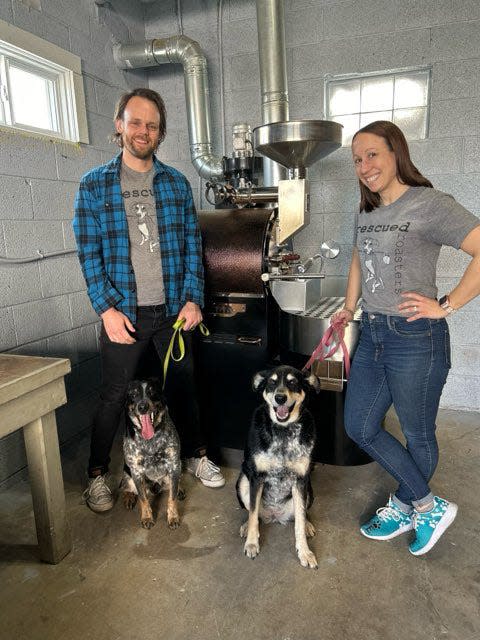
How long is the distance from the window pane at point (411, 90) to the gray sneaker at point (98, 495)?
8.81 ft

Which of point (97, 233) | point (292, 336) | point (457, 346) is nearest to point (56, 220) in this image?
point (97, 233)

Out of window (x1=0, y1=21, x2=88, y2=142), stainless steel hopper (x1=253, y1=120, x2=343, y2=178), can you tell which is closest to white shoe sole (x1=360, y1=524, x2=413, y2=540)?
stainless steel hopper (x1=253, y1=120, x2=343, y2=178)

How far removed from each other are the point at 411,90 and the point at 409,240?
1.75 m

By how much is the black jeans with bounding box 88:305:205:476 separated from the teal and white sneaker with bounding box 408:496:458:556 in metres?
1.07

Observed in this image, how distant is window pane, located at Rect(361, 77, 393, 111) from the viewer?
2750 millimetres

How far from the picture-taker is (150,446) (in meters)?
1.92

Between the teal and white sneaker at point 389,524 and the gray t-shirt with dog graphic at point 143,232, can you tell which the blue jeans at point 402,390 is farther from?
the gray t-shirt with dog graphic at point 143,232

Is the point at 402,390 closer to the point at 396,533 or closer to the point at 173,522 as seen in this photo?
the point at 396,533

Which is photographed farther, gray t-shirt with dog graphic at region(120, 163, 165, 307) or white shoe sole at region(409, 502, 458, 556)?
gray t-shirt with dog graphic at region(120, 163, 165, 307)

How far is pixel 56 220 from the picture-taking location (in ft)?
8.10

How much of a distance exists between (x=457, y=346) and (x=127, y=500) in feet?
7.16

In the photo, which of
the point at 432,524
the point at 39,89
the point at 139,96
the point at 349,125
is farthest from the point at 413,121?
the point at 432,524

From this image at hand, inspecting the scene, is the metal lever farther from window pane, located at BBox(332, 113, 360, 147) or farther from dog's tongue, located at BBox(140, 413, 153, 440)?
window pane, located at BBox(332, 113, 360, 147)

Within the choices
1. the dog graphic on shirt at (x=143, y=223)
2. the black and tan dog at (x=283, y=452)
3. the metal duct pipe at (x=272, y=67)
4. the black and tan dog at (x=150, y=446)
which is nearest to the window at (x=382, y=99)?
the metal duct pipe at (x=272, y=67)
